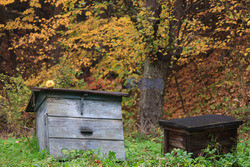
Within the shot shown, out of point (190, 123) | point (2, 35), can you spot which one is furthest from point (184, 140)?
point (2, 35)

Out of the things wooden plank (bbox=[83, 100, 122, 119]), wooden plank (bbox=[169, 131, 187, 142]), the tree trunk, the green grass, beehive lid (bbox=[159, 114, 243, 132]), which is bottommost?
the green grass

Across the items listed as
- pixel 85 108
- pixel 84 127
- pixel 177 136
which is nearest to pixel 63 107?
pixel 85 108

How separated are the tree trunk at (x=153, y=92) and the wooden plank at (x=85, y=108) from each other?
11.7 ft

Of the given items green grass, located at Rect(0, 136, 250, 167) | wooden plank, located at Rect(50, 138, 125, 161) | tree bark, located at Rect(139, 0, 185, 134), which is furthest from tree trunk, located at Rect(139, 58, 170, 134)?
wooden plank, located at Rect(50, 138, 125, 161)

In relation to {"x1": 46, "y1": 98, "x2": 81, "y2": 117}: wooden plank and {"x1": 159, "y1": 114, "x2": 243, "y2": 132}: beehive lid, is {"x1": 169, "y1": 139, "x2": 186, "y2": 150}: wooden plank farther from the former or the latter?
{"x1": 46, "y1": 98, "x2": 81, "y2": 117}: wooden plank

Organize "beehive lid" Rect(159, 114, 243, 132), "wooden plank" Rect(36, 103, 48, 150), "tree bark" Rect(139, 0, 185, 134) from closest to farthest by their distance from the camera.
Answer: "beehive lid" Rect(159, 114, 243, 132) → "wooden plank" Rect(36, 103, 48, 150) → "tree bark" Rect(139, 0, 185, 134)

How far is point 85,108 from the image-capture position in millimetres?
5090

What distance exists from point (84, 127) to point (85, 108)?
0.36m

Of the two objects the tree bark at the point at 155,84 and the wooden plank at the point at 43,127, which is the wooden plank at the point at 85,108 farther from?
the tree bark at the point at 155,84

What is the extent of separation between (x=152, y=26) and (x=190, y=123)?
4347 millimetres

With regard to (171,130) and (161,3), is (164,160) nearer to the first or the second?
(171,130)

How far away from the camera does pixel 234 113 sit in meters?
9.04

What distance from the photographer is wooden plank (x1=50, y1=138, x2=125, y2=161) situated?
4691mm

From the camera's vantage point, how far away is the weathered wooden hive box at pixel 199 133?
4.56 meters
